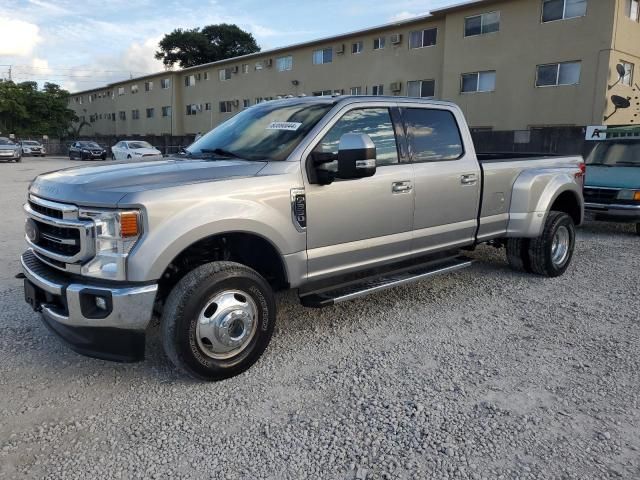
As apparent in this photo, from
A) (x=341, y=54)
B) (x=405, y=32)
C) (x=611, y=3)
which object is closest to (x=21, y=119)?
(x=341, y=54)

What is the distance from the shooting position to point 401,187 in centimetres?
435

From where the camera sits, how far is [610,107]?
21453mm

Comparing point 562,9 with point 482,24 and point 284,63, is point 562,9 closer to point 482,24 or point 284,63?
point 482,24

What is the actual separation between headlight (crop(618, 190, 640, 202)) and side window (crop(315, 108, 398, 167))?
20.6 feet

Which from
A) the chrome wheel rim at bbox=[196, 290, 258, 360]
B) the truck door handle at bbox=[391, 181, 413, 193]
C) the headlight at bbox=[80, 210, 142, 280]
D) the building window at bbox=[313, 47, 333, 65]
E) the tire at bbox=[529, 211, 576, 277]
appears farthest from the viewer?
the building window at bbox=[313, 47, 333, 65]

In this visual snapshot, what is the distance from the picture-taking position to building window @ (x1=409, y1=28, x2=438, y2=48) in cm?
2720

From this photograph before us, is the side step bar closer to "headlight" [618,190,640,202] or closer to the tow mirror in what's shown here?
the tow mirror

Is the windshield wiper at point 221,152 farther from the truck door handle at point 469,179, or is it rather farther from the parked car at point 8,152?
the parked car at point 8,152

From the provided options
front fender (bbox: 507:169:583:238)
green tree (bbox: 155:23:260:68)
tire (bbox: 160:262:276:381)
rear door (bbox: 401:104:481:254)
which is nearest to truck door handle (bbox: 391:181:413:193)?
rear door (bbox: 401:104:481:254)

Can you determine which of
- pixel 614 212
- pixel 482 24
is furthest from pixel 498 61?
pixel 614 212

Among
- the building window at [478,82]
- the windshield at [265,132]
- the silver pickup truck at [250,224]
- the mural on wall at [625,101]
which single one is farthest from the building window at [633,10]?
the windshield at [265,132]

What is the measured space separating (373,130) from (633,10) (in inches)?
912

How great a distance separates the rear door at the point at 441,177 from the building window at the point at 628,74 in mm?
21196

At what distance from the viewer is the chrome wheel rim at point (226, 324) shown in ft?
10.9
